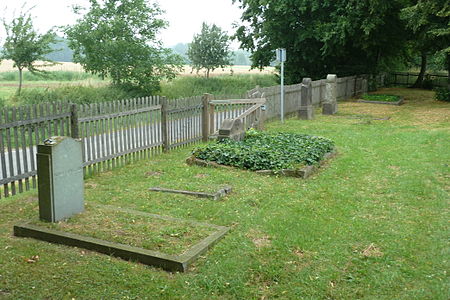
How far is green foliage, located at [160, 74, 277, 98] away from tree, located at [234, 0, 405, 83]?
10.1 feet

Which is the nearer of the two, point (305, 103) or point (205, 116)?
point (205, 116)

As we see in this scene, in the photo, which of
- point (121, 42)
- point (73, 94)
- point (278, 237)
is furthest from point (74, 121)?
point (121, 42)

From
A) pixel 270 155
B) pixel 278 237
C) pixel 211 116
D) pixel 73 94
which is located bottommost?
pixel 278 237

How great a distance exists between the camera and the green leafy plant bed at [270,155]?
9.52 meters

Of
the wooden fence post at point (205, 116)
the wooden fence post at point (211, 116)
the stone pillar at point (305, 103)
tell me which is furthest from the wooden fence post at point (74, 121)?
the stone pillar at point (305, 103)

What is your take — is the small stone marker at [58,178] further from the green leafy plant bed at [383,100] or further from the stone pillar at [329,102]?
the green leafy plant bed at [383,100]

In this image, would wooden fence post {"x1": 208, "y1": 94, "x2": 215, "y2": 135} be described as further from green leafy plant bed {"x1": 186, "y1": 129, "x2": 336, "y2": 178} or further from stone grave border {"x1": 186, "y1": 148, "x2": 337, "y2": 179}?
stone grave border {"x1": 186, "y1": 148, "x2": 337, "y2": 179}

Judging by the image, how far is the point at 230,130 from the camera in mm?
11492

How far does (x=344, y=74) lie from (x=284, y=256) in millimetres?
26019

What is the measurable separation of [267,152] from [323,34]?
56.1 ft

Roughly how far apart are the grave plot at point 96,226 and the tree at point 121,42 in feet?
63.0

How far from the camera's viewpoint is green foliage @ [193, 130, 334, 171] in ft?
31.9

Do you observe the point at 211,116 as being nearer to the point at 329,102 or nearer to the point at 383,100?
the point at 329,102

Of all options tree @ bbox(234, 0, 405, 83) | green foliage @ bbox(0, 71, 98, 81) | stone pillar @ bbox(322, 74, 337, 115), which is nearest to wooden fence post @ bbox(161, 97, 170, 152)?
stone pillar @ bbox(322, 74, 337, 115)
